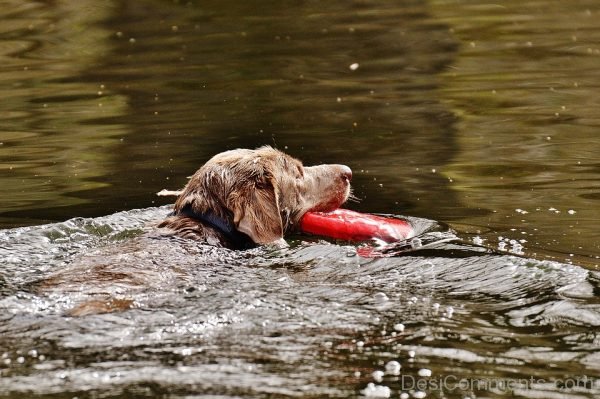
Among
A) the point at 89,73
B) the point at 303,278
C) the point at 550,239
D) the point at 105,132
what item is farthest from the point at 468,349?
the point at 89,73

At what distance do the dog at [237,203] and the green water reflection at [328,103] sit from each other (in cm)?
167

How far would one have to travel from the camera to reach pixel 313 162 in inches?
476

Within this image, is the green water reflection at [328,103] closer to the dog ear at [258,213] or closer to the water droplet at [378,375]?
the dog ear at [258,213]

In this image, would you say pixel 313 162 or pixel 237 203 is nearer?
pixel 237 203

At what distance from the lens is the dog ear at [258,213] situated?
330 inches

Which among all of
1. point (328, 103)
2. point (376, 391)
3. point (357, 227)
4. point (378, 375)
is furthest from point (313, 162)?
point (376, 391)

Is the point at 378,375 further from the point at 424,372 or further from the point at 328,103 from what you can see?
the point at 328,103

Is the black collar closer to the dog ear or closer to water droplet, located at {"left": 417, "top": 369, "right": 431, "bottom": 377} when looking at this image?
the dog ear

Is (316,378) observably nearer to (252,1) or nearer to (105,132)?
(105,132)

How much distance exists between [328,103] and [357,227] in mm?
6382

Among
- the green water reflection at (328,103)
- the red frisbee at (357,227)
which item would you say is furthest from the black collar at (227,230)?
the green water reflection at (328,103)

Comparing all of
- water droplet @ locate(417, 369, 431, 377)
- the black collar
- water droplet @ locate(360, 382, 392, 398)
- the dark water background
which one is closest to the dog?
the black collar

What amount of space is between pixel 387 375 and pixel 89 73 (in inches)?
519

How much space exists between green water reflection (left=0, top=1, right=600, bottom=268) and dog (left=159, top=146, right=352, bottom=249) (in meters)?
1.67
